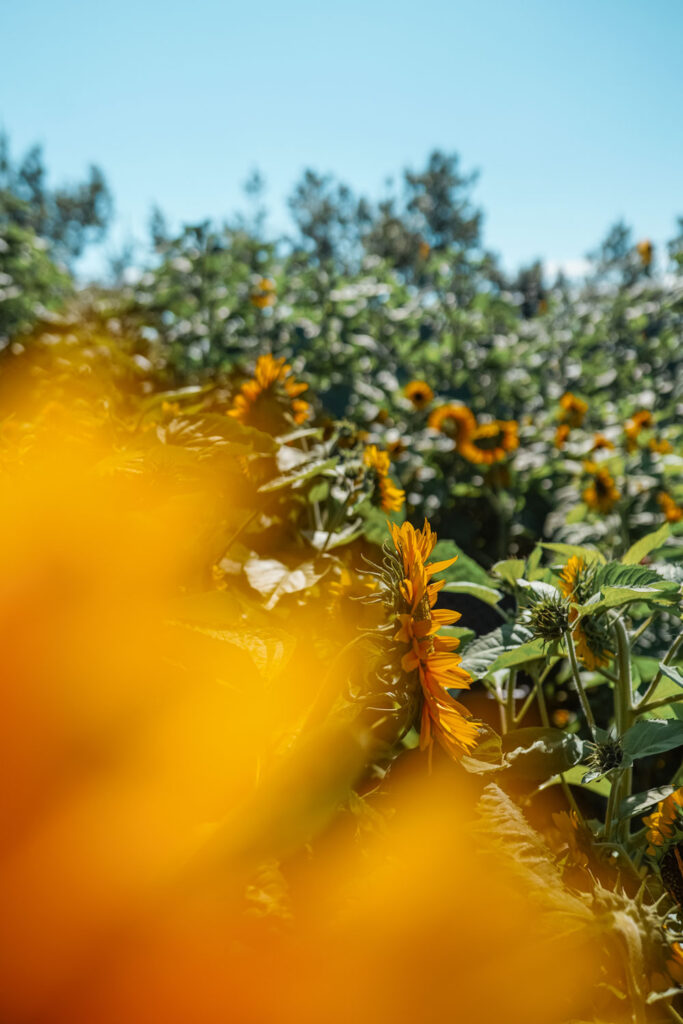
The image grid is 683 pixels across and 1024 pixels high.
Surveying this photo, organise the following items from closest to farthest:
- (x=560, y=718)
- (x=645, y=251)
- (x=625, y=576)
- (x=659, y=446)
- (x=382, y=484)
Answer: (x=625, y=576)
(x=382, y=484)
(x=560, y=718)
(x=659, y=446)
(x=645, y=251)

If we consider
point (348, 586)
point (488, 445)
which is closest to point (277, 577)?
point (348, 586)

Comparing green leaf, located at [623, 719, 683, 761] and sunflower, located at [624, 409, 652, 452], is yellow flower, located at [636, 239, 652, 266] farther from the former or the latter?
green leaf, located at [623, 719, 683, 761]

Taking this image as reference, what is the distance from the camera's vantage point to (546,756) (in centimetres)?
71

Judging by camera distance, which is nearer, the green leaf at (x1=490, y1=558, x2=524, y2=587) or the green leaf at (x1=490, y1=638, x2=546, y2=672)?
the green leaf at (x1=490, y1=638, x2=546, y2=672)

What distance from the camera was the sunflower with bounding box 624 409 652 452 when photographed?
3.15 m

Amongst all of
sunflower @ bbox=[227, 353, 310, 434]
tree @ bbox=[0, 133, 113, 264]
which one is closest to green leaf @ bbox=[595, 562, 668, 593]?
sunflower @ bbox=[227, 353, 310, 434]

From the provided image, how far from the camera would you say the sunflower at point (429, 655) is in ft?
1.84

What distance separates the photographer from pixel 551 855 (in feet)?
1.90

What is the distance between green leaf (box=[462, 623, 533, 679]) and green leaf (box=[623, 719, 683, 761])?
145 millimetres

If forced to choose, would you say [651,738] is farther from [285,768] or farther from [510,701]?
[285,768]

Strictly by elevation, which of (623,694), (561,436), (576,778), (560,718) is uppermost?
(561,436)

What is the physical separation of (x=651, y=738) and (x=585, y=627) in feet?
0.49

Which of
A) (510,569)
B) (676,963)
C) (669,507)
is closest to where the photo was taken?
(676,963)

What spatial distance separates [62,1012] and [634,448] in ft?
10.3
